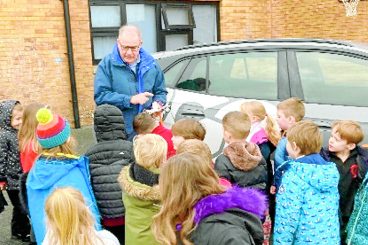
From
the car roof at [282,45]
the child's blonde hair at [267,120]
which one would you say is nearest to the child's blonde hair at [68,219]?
the child's blonde hair at [267,120]

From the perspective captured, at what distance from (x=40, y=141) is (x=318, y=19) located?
9.76 meters

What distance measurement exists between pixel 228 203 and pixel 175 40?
8576 mm

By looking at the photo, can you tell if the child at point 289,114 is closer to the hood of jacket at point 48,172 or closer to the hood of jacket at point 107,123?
the hood of jacket at point 107,123

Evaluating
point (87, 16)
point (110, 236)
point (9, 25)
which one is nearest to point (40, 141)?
point (110, 236)

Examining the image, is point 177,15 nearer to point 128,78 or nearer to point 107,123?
point 128,78

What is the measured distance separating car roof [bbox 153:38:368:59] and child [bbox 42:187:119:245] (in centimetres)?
286

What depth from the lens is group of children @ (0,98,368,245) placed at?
206cm

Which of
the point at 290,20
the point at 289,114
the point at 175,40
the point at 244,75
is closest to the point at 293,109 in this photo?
the point at 289,114

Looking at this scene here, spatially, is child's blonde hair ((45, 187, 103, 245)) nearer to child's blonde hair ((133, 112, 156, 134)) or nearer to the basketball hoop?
child's blonde hair ((133, 112, 156, 134))

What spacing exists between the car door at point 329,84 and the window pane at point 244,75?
0.69 feet

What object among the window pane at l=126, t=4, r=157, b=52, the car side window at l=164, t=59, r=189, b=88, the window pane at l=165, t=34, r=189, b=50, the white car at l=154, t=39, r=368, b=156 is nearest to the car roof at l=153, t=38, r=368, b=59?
the white car at l=154, t=39, r=368, b=156

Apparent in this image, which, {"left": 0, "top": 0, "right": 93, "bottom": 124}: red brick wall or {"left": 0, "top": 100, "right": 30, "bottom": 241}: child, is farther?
{"left": 0, "top": 0, "right": 93, "bottom": 124}: red brick wall

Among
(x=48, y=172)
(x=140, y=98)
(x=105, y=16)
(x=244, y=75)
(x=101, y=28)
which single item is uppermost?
(x=105, y=16)

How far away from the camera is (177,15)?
10242 mm
